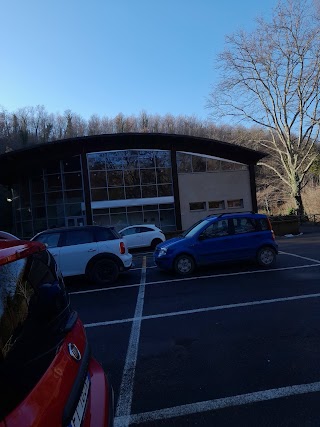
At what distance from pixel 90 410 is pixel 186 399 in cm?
189

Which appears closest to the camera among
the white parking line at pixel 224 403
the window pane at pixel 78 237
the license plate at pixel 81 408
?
the license plate at pixel 81 408

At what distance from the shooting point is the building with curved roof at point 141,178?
32.2 metres

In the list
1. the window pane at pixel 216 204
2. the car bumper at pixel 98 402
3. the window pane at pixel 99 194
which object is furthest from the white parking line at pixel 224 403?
the window pane at pixel 216 204

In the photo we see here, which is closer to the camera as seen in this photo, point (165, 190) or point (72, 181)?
point (72, 181)

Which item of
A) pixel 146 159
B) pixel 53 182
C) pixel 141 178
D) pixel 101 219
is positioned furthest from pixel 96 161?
pixel 101 219

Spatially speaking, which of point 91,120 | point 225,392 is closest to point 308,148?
point 225,392

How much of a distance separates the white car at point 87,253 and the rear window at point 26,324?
7.91m

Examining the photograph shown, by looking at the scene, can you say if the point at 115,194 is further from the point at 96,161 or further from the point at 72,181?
the point at 72,181

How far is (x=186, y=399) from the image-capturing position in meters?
3.70

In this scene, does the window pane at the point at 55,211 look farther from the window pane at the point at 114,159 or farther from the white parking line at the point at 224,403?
the white parking line at the point at 224,403

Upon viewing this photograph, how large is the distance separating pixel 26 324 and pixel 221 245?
30.7 feet

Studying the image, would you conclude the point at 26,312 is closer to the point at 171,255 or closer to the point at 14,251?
the point at 14,251

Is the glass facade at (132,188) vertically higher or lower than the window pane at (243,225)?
higher

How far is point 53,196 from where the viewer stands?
3369cm
